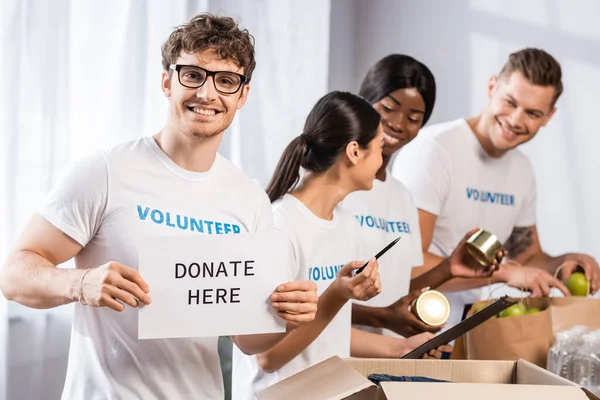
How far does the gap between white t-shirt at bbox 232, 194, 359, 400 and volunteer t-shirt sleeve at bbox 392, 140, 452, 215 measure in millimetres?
865

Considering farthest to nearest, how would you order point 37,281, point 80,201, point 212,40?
point 212,40 < point 80,201 < point 37,281

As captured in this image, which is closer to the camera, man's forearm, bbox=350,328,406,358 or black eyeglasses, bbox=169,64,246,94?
black eyeglasses, bbox=169,64,246,94

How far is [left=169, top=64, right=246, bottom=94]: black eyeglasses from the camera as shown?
1.58 m

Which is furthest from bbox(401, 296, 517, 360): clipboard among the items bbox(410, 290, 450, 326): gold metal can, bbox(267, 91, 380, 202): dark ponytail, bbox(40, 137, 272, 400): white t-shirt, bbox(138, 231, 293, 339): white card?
bbox(267, 91, 380, 202): dark ponytail

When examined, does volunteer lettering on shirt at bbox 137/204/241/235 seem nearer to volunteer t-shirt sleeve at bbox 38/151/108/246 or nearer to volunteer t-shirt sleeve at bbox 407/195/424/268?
volunteer t-shirt sleeve at bbox 38/151/108/246

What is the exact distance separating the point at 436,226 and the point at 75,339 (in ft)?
5.84

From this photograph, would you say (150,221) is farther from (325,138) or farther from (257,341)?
(325,138)

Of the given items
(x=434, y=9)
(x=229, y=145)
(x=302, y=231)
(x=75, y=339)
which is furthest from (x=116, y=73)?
(x=434, y=9)

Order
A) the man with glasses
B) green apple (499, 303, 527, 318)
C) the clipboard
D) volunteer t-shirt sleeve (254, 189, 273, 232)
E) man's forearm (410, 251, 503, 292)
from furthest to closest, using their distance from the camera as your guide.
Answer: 1. man's forearm (410, 251, 503, 292)
2. green apple (499, 303, 527, 318)
3. volunteer t-shirt sleeve (254, 189, 273, 232)
4. the clipboard
5. the man with glasses

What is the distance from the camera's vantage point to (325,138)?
6.88 ft

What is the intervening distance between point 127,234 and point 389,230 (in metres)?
1.17

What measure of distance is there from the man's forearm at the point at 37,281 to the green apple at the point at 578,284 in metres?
1.69

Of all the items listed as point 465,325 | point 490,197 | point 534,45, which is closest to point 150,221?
point 465,325

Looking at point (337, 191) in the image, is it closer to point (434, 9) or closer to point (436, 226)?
point (436, 226)
